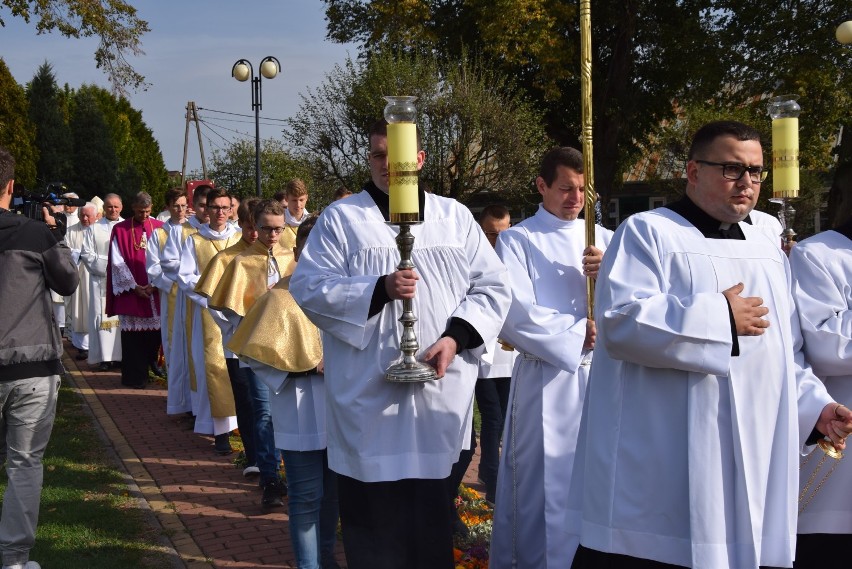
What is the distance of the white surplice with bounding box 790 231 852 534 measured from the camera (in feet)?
13.5

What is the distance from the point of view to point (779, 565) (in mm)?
3500

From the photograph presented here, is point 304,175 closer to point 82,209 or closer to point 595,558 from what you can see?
point 82,209

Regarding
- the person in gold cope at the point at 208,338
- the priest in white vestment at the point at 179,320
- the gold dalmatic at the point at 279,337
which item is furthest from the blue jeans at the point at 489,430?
the priest in white vestment at the point at 179,320

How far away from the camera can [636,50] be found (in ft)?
92.9

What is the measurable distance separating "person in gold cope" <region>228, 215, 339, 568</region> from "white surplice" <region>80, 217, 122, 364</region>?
8.42 metres

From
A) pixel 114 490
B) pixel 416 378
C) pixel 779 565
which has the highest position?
pixel 416 378

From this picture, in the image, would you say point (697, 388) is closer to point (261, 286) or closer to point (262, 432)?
point (261, 286)

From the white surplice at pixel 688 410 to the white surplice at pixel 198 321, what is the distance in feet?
18.6

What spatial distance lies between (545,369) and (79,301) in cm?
1088

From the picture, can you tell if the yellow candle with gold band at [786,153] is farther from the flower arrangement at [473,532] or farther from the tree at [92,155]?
Answer: the tree at [92,155]

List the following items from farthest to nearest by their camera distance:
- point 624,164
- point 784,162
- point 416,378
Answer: point 624,164 → point 784,162 → point 416,378

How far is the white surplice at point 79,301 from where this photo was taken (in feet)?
45.4

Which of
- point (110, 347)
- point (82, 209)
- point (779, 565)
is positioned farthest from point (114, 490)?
point (82, 209)

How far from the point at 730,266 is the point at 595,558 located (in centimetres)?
111
